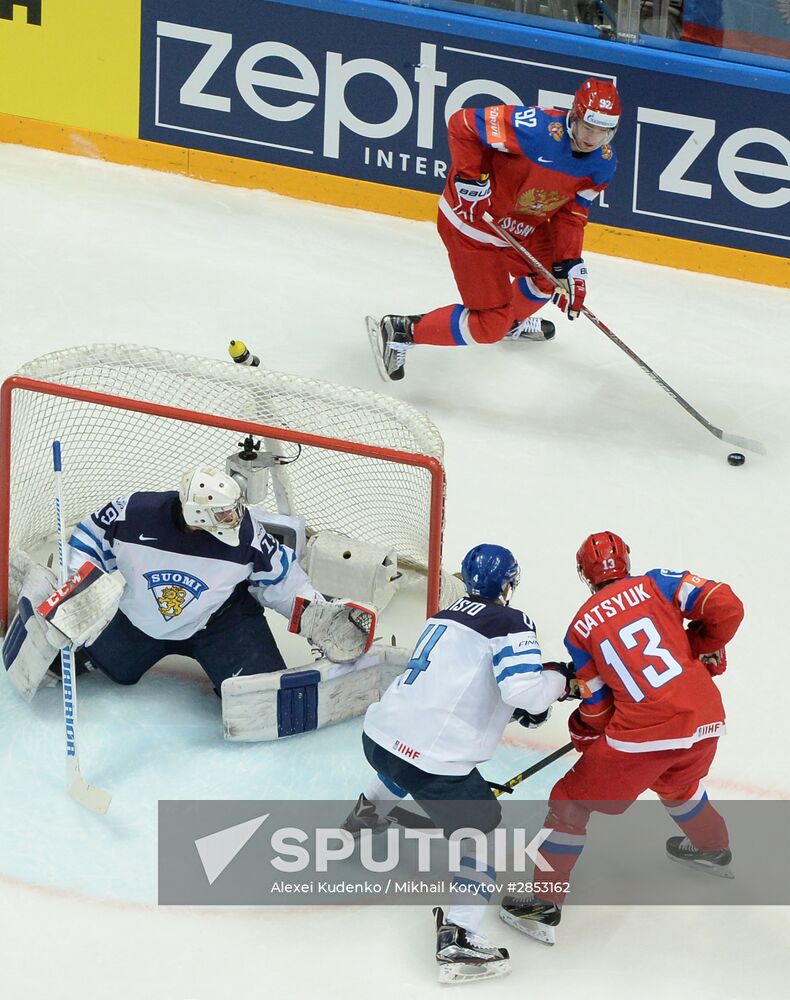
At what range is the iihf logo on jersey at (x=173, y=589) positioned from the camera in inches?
166

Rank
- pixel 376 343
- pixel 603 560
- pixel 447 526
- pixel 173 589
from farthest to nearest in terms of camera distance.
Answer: pixel 376 343
pixel 447 526
pixel 173 589
pixel 603 560

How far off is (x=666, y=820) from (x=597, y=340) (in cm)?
242

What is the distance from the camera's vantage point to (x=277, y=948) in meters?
3.79

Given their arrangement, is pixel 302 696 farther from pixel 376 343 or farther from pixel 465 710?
pixel 376 343

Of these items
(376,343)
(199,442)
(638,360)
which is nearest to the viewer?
(199,442)

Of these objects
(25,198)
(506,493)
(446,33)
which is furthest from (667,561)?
(25,198)

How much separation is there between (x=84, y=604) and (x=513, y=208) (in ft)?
6.92

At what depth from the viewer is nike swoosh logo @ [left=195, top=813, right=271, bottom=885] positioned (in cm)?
399

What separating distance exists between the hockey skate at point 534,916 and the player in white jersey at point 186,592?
77 cm

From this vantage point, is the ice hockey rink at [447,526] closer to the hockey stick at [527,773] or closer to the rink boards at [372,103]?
the rink boards at [372,103]

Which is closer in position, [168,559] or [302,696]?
[168,559]

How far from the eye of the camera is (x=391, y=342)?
5754 millimetres

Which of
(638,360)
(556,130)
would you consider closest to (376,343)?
(638,360)

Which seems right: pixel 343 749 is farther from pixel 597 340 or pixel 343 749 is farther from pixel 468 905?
pixel 597 340
